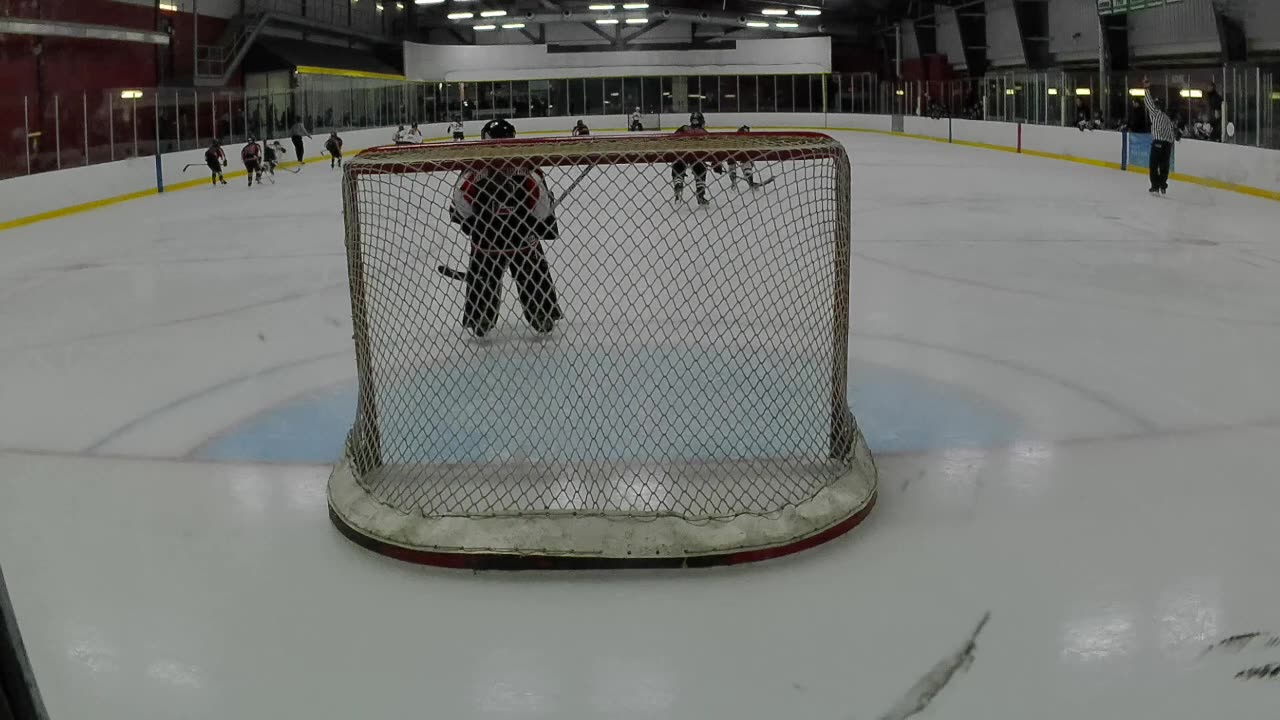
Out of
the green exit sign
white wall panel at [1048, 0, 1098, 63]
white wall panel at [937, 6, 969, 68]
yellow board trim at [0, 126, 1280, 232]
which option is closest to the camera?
yellow board trim at [0, 126, 1280, 232]

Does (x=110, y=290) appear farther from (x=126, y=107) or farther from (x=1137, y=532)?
(x=126, y=107)

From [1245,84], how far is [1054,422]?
12.5 metres

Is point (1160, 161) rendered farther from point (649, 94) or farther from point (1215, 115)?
point (649, 94)

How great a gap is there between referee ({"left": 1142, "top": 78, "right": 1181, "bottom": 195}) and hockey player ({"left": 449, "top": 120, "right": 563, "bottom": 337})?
32.4 feet

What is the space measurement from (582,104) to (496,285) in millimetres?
34138

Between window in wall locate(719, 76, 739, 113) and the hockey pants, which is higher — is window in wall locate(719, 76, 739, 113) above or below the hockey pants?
above

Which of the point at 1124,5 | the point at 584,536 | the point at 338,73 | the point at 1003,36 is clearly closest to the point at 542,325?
the point at 584,536

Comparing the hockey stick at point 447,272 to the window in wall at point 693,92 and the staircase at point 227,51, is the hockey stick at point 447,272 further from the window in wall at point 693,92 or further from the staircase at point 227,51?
the window in wall at point 693,92

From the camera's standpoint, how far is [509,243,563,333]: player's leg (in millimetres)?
6191

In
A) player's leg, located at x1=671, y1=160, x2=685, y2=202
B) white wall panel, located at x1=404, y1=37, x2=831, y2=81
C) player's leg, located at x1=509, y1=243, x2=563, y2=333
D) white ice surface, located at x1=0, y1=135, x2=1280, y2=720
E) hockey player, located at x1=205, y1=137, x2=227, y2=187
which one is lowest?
white ice surface, located at x1=0, y1=135, x2=1280, y2=720

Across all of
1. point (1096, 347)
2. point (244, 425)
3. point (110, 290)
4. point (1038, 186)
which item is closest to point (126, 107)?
point (110, 290)

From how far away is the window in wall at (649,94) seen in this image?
39.6 m

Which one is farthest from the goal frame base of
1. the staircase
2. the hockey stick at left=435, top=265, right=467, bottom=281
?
the staircase

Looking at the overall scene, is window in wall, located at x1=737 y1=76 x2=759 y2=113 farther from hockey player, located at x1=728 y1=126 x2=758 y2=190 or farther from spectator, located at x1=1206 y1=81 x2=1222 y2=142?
hockey player, located at x1=728 y1=126 x2=758 y2=190
